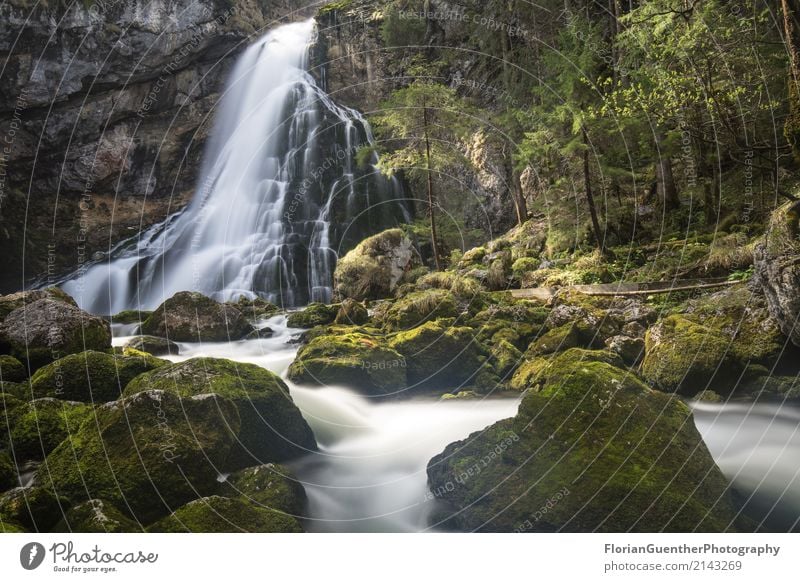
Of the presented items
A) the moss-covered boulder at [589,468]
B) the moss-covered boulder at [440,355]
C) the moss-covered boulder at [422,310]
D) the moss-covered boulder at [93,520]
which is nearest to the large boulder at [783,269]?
the moss-covered boulder at [589,468]

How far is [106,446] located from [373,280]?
12110 millimetres

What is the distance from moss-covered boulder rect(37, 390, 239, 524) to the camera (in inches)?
183

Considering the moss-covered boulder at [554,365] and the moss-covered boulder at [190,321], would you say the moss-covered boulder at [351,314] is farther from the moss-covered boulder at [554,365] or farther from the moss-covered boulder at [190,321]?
the moss-covered boulder at [554,365]

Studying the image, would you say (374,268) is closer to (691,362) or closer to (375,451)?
(375,451)

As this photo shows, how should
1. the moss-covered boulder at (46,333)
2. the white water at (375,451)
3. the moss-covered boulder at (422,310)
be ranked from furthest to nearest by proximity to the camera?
1. the moss-covered boulder at (422,310)
2. the moss-covered boulder at (46,333)
3. the white water at (375,451)

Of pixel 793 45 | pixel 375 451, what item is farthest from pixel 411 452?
pixel 793 45

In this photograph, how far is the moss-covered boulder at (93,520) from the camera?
13.7 feet

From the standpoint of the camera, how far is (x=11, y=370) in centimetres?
775

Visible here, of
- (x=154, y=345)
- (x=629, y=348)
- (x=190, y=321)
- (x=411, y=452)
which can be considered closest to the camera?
(x=411, y=452)

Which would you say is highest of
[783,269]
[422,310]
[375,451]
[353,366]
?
[783,269]

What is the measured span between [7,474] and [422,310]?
27.3ft

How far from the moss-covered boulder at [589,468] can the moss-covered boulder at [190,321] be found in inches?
357

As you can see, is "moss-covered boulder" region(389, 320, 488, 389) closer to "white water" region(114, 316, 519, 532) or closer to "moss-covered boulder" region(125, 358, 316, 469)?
"white water" region(114, 316, 519, 532)

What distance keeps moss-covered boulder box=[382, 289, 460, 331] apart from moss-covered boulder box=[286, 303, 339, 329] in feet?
9.17
